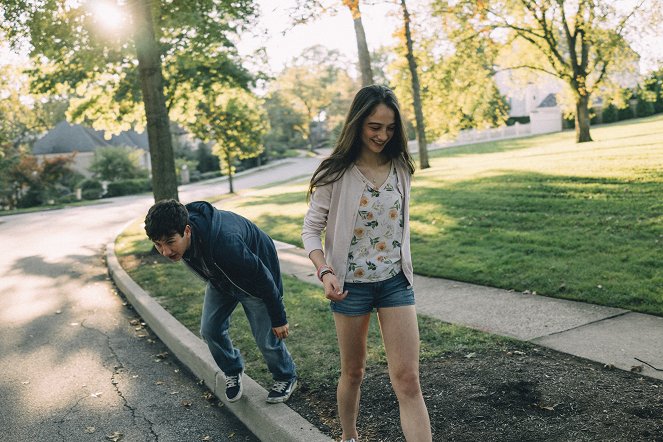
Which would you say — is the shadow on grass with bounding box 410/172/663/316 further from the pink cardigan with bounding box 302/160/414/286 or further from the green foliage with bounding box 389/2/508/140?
the green foliage with bounding box 389/2/508/140

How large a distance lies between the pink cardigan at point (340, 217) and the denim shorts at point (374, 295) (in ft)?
0.20

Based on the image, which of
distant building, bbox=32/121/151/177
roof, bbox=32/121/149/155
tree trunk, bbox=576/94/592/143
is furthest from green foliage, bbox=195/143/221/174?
tree trunk, bbox=576/94/592/143

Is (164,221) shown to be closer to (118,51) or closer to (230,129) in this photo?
(118,51)

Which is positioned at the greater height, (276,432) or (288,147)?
(288,147)

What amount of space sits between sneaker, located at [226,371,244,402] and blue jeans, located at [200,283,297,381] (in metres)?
0.07

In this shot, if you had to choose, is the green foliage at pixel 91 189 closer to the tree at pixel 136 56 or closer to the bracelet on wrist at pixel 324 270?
the tree at pixel 136 56

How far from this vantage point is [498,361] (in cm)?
473

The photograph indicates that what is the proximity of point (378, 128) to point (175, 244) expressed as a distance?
55.3 inches

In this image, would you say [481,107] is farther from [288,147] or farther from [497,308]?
[288,147]

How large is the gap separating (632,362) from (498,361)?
0.91 meters

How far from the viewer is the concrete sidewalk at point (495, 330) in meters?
4.25

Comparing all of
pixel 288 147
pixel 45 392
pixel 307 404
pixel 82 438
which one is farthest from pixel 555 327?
pixel 288 147

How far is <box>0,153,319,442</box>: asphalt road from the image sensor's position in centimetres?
444

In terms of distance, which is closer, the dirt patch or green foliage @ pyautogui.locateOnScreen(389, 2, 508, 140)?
the dirt patch
